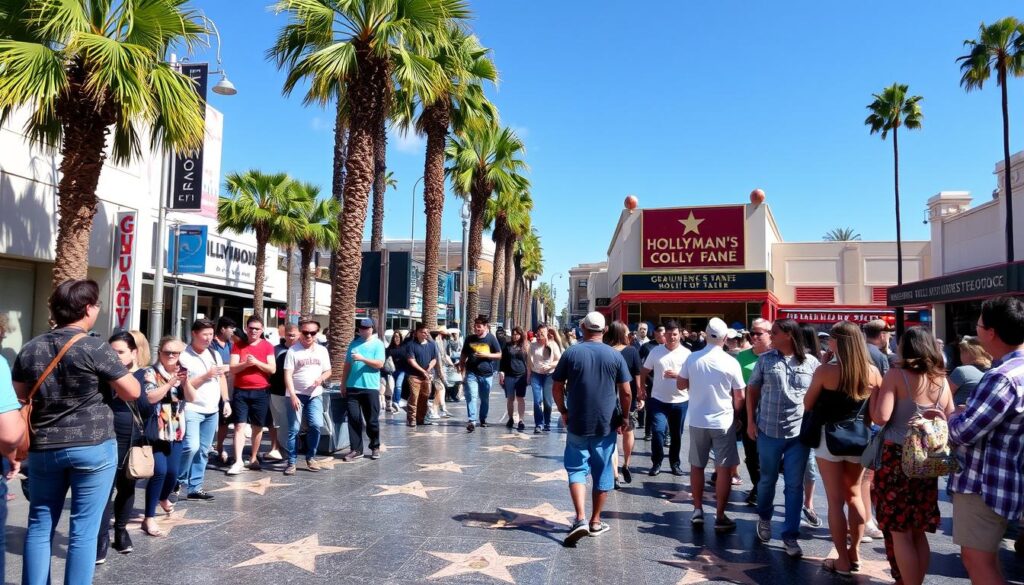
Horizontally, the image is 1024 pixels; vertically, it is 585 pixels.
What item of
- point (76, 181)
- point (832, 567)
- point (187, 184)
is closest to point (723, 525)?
point (832, 567)

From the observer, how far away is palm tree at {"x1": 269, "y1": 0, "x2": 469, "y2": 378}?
10.5m

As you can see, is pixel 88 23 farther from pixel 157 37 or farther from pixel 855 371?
pixel 855 371

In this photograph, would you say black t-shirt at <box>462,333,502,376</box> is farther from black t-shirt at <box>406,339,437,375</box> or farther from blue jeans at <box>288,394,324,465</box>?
blue jeans at <box>288,394,324,465</box>

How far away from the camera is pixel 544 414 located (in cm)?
1137

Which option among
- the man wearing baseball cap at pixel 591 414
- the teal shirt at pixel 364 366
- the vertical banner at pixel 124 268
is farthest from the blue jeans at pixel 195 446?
the vertical banner at pixel 124 268

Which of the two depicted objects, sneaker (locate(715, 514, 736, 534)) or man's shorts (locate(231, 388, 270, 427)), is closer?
sneaker (locate(715, 514, 736, 534))

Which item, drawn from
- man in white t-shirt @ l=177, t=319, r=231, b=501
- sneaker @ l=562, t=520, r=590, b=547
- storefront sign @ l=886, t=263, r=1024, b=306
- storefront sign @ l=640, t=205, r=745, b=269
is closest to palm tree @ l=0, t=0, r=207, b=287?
man in white t-shirt @ l=177, t=319, r=231, b=501

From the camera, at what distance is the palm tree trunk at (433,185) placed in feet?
54.9

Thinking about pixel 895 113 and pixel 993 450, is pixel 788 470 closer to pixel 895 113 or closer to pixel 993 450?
pixel 993 450

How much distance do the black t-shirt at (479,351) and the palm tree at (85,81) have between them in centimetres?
561

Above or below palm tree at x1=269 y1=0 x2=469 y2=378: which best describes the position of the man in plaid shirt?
below

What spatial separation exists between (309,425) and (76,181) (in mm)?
4365

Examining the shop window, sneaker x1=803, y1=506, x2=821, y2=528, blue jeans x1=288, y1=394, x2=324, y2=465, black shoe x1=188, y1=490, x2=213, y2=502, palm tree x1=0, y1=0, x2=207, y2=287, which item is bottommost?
black shoe x1=188, y1=490, x2=213, y2=502

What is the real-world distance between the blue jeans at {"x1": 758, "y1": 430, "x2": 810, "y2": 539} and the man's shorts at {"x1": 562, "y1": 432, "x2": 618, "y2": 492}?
1233mm
